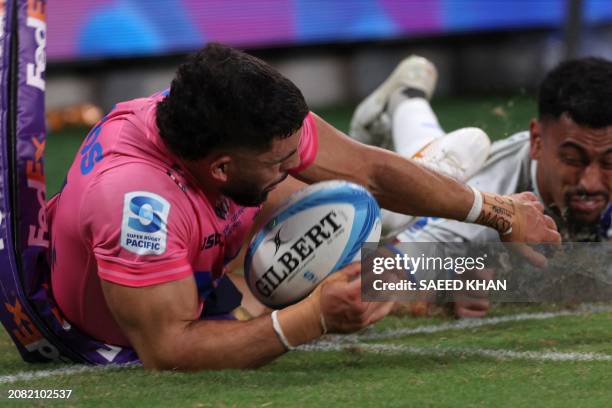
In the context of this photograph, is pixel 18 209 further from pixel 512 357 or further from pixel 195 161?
pixel 512 357

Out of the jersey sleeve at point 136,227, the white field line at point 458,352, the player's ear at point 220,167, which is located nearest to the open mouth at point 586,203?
the white field line at point 458,352

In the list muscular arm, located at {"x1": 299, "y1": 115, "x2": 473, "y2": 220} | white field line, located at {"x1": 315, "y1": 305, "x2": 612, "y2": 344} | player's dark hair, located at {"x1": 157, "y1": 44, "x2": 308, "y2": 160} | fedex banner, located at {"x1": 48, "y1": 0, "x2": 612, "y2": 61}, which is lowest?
white field line, located at {"x1": 315, "y1": 305, "x2": 612, "y2": 344}

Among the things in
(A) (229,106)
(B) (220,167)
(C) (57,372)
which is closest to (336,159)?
(B) (220,167)

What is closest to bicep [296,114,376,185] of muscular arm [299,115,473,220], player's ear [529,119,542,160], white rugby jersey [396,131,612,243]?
muscular arm [299,115,473,220]

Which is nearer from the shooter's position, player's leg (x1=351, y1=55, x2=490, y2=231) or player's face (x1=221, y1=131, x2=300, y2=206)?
player's face (x1=221, y1=131, x2=300, y2=206)

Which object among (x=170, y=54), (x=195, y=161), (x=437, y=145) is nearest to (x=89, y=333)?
(x=195, y=161)

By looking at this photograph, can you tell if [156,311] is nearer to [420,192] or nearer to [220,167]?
[220,167]

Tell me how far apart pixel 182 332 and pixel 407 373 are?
0.75 metres

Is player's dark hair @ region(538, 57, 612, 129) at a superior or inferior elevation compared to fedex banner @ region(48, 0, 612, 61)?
inferior

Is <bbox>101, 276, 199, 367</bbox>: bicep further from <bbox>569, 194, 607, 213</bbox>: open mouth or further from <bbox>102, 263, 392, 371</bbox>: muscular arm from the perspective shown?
<bbox>569, 194, 607, 213</bbox>: open mouth

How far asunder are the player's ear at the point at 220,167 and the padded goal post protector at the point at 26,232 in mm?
746

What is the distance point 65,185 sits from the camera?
3.99 m

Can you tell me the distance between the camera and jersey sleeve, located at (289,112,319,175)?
4.11m

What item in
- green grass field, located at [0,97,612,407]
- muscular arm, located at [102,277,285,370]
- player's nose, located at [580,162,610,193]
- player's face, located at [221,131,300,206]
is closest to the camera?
green grass field, located at [0,97,612,407]
